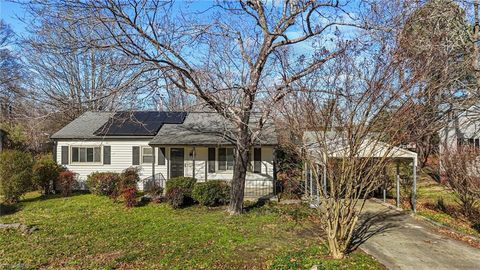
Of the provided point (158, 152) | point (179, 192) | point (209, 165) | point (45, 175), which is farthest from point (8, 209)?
point (209, 165)

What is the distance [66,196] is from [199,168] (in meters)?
6.29

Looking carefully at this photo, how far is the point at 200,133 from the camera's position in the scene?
18.1m

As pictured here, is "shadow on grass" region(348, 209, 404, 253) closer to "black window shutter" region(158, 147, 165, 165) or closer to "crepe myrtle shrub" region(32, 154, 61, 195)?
"black window shutter" region(158, 147, 165, 165)

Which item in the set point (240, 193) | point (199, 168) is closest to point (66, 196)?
point (199, 168)

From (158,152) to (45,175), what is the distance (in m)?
5.25

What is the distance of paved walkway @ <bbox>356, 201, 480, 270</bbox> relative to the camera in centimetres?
713

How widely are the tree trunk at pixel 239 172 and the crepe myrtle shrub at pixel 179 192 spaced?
2205 mm

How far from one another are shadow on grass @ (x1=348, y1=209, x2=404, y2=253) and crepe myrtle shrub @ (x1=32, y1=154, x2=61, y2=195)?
527 inches

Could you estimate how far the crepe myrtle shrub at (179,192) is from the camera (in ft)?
43.7

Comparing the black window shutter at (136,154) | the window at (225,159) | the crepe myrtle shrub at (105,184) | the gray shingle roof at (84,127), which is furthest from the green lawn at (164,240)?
the gray shingle roof at (84,127)

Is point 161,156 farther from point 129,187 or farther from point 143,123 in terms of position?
point 129,187

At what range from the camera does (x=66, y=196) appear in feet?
53.3

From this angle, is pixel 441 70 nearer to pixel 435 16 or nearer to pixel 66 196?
pixel 435 16

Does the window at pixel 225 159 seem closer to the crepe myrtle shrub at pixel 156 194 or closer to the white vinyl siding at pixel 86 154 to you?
the crepe myrtle shrub at pixel 156 194
